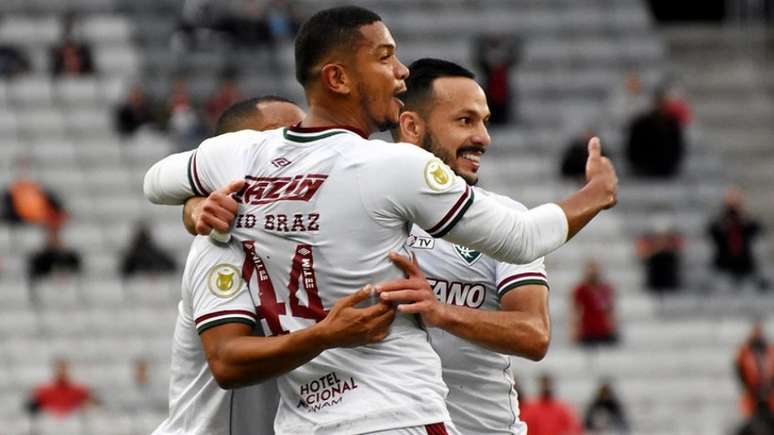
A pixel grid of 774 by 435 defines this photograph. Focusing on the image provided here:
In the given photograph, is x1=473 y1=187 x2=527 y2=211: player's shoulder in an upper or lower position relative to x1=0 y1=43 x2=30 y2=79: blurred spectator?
upper

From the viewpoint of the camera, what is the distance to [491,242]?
5.93m

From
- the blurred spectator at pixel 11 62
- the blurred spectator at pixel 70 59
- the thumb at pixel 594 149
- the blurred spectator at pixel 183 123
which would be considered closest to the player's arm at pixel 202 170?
the thumb at pixel 594 149

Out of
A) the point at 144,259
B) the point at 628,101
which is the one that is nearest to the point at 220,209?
the point at 144,259

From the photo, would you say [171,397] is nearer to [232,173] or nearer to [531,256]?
[232,173]

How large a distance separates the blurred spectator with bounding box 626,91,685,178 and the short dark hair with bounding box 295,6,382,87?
16864 mm

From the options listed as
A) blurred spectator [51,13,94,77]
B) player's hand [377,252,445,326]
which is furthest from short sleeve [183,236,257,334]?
blurred spectator [51,13,94,77]

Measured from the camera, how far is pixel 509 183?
2256 cm

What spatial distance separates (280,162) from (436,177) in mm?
539

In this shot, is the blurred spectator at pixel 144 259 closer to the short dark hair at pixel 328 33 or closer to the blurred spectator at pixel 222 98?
the blurred spectator at pixel 222 98

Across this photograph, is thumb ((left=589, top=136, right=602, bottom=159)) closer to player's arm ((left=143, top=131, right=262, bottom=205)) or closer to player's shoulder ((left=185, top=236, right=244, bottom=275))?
player's arm ((left=143, top=131, right=262, bottom=205))

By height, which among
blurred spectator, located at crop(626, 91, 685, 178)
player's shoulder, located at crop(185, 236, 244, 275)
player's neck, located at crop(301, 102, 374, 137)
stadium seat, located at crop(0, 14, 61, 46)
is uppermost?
player's neck, located at crop(301, 102, 374, 137)

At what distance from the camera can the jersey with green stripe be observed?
231 inches

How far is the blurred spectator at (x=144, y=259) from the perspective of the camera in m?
20.3

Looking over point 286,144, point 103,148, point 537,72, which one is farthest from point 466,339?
point 537,72
